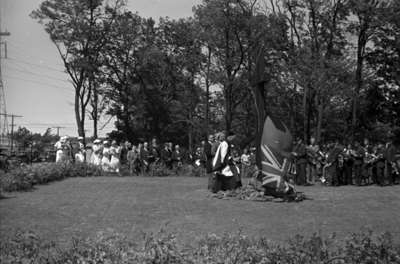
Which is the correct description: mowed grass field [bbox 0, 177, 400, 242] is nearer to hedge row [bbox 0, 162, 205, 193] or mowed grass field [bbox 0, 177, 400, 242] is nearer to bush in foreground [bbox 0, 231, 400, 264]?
hedge row [bbox 0, 162, 205, 193]

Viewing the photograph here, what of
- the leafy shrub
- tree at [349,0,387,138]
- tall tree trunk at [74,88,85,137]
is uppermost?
tree at [349,0,387,138]

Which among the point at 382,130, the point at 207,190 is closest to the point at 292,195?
the point at 207,190

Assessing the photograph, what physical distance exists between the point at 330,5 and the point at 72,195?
24.1 m

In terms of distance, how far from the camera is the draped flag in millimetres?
12906

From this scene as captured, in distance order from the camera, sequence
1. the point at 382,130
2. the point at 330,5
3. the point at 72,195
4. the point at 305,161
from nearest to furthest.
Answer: the point at 72,195
the point at 305,161
the point at 330,5
the point at 382,130

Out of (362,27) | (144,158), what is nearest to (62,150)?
(144,158)

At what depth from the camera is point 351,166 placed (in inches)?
760

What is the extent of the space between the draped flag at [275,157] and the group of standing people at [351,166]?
18.8 ft

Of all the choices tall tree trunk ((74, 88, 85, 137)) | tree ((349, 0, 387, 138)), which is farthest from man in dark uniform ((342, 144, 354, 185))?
tall tree trunk ((74, 88, 85, 137))

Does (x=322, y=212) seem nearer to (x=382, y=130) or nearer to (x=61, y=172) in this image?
(x=61, y=172)

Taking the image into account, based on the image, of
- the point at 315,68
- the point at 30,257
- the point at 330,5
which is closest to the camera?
the point at 30,257

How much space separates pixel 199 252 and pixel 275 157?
739cm

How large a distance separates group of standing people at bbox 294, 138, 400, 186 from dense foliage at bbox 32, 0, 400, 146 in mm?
9670

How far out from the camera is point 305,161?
18859 mm
